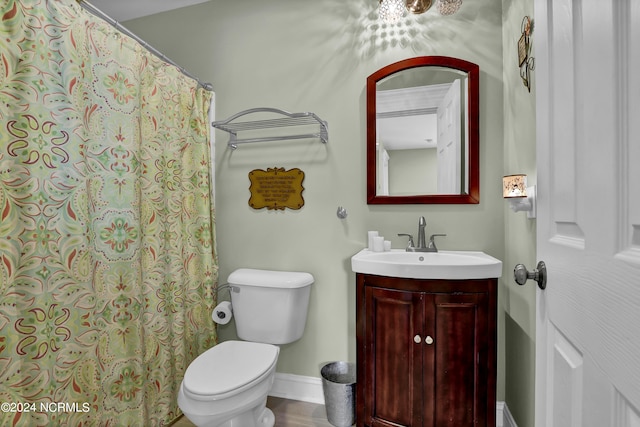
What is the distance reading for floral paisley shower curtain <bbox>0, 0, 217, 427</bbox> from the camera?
1066mm

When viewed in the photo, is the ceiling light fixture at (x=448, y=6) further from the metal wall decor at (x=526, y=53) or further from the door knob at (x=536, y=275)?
the door knob at (x=536, y=275)

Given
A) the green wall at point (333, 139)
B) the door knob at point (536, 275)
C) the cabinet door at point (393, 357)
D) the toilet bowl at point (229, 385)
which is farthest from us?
the green wall at point (333, 139)

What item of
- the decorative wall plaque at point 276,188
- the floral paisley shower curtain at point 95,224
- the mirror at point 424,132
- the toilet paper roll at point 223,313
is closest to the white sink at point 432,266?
the mirror at point 424,132

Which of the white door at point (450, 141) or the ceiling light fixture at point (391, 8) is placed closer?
the ceiling light fixture at point (391, 8)

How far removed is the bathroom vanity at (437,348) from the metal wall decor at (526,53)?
796mm

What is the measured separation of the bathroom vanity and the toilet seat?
0.56 metres

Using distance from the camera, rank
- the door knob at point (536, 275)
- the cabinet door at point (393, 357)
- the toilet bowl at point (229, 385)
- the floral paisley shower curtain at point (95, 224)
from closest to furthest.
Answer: the door knob at point (536, 275)
the floral paisley shower curtain at point (95, 224)
the toilet bowl at point (229, 385)
the cabinet door at point (393, 357)

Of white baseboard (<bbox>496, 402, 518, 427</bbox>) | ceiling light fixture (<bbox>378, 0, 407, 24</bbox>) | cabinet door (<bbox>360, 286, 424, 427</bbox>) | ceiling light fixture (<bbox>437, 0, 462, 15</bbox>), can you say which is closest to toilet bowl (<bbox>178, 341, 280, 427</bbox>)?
cabinet door (<bbox>360, 286, 424, 427</bbox>)

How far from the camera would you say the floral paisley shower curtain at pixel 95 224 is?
107 centimetres

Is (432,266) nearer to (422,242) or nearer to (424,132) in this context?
(422,242)

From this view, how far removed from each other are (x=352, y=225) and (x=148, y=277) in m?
1.14

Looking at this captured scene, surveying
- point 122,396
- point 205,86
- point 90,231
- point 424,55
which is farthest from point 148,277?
point 424,55

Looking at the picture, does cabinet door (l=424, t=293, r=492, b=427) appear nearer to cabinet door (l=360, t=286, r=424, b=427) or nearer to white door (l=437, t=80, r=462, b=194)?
cabinet door (l=360, t=286, r=424, b=427)

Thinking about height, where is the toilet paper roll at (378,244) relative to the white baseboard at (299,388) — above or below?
above
